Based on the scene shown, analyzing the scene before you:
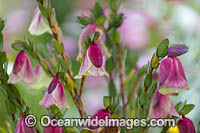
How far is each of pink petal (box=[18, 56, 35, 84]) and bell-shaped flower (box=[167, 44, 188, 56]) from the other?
17 cm

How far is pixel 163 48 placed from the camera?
0.36 m

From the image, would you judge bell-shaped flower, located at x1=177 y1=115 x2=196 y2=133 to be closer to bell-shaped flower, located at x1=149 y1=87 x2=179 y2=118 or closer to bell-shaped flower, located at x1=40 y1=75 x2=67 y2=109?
bell-shaped flower, located at x1=149 y1=87 x2=179 y2=118

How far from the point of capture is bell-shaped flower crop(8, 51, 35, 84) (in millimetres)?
415

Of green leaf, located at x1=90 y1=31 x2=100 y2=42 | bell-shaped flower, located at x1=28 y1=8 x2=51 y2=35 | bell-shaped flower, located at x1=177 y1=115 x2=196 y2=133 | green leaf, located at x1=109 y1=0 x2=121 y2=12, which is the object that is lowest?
bell-shaped flower, located at x1=177 y1=115 x2=196 y2=133

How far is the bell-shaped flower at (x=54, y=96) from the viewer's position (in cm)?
38

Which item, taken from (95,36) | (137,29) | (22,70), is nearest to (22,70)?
(22,70)

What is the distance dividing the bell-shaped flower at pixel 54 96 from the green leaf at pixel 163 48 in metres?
0.11

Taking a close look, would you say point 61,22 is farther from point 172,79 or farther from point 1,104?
point 172,79

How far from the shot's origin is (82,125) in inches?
16.7

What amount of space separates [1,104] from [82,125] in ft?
1.08

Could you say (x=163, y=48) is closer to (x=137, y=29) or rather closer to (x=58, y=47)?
(x=58, y=47)

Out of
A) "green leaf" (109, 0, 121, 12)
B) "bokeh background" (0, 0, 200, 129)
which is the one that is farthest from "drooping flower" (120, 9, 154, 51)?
"green leaf" (109, 0, 121, 12)

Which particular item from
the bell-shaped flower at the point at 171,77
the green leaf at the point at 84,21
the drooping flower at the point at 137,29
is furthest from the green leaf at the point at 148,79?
the drooping flower at the point at 137,29

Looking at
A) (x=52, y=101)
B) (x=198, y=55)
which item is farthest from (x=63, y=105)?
(x=198, y=55)
